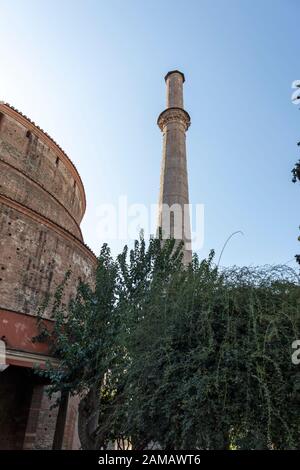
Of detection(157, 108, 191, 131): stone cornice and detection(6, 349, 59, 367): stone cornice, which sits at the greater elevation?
detection(157, 108, 191, 131): stone cornice

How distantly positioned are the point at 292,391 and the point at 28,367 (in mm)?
5485

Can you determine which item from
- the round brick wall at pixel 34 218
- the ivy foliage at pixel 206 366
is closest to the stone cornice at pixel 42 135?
the round brick wall at pixel 34 218

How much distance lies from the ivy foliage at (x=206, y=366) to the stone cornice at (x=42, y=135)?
1016cm

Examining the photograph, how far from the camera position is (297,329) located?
4188 mm

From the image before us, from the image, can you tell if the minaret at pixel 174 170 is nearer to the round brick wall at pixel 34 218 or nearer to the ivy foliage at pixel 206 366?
the round brick wall at pixel 34 218

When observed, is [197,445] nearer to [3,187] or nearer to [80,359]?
[80,359]

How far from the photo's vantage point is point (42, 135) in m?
14.7

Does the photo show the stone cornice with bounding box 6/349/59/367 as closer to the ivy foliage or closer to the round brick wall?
the round brick wall

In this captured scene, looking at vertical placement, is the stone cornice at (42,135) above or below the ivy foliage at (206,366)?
above

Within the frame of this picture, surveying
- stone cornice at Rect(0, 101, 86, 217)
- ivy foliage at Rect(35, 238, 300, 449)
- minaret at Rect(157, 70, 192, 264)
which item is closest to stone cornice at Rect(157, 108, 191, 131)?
minaret at Rect(157, 70, 192, 264)

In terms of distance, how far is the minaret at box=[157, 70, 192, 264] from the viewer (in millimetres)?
16828

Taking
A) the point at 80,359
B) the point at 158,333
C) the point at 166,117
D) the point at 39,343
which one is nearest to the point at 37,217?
the point at 39,343

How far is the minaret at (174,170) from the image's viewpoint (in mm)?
16828

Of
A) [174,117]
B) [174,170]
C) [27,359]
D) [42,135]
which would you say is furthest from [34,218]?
[174,117]
